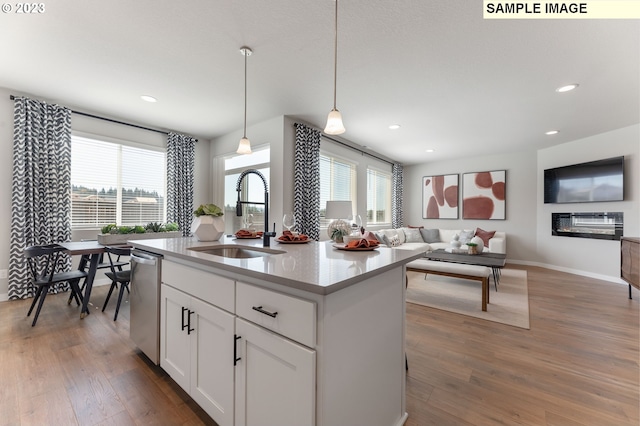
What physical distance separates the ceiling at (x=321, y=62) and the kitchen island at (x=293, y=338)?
1.85 metres

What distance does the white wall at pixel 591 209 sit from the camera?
4.38 metres

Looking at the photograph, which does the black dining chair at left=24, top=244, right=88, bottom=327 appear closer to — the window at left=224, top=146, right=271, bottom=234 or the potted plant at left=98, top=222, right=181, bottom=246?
the potted plant at left=98, top=222, right=181, bottom=246

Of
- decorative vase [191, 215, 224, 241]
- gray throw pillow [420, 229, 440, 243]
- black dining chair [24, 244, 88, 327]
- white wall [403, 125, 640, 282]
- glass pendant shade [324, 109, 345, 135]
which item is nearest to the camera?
glass pendant shade [324, 109, 345, 135]

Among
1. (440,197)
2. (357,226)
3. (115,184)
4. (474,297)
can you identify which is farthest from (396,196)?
(115,184)

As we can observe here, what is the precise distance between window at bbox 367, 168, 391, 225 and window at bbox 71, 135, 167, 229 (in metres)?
4.44

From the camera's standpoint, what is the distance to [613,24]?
2.07 m

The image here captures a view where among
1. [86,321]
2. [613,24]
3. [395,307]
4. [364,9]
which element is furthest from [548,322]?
[86,321]

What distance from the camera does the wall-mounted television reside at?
4.51 m

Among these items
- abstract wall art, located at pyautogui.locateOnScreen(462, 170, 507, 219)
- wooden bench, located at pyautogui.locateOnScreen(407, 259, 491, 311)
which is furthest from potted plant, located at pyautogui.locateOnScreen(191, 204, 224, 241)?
abstract wall art, located at pyautogui.locateOnScreen(462, 170, 507, 219)

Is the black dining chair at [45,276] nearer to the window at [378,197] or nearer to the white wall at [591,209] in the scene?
the window at [378,197]

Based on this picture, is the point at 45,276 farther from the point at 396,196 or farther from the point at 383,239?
the point at 396,196

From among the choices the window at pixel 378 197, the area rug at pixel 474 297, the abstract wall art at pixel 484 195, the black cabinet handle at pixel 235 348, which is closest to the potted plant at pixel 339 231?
the black cabinet handle at pixel 235 348

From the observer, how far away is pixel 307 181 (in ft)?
14.6

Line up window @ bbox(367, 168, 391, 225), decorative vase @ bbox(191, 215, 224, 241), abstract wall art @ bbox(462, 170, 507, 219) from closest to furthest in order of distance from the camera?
1. decorative vase @ bbox(191, 215, 224, 241)
2. abstract wall art @ bbox(462, 170, 507, 219)
3. window @ bbox(367, 168, 391, 225)
